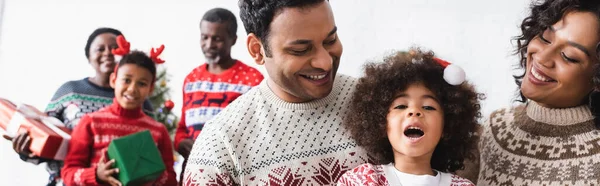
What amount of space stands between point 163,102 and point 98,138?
38.2 inches

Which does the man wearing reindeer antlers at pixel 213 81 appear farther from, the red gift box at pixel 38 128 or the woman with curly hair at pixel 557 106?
the woman with curly hair at pixel 557 106

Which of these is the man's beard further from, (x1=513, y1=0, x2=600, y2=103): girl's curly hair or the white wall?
(x1=513, y1=0, x2=600, y2=103): girl's curly hair

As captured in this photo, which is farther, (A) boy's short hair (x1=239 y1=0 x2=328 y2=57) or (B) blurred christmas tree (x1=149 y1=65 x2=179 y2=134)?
(B) blurred christmas tree (x1=149 y1=65 x2=179 y2=134)

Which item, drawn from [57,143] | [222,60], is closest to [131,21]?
[222,60]

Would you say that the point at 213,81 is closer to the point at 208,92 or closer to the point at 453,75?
the point at 208,92

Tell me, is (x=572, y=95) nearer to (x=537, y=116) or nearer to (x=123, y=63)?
(x=537, y=116)

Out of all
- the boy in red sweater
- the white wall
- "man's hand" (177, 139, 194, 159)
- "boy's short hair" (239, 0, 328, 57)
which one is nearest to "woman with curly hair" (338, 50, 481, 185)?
"boy's short hair" (239, 0, 328, 57)

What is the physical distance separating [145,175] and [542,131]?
4.36ft

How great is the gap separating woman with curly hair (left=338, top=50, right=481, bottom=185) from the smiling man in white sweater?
0.07m

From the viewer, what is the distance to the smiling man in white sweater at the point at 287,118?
1.55 meters

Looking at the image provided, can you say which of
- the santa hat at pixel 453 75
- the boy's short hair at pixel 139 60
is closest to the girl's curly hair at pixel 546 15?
the santa hat at pixel 453 75

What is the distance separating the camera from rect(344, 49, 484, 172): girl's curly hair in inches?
61.1

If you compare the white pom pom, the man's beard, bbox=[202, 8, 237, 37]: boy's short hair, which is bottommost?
the man's beard

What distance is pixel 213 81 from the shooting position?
2941 millimetres
